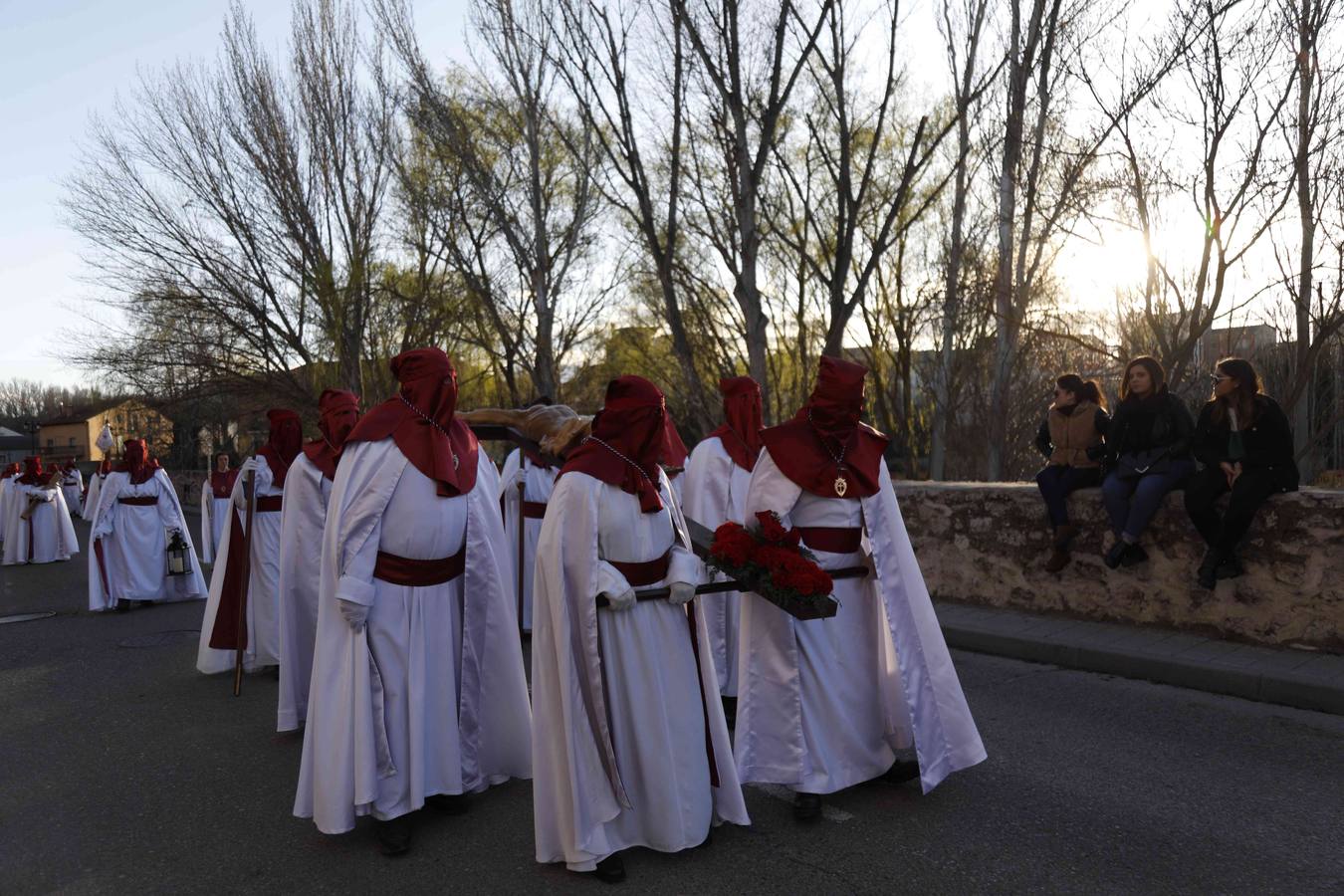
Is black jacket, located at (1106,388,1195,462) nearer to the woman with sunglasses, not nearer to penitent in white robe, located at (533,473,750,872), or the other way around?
the woman with sunglasses

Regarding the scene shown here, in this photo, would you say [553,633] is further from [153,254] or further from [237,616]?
[153,254]

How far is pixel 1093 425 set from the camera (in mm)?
8789

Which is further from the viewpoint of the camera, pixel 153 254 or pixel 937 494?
pixel 153 254

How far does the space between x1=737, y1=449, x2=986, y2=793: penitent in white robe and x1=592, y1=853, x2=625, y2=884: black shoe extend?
34.4 inches

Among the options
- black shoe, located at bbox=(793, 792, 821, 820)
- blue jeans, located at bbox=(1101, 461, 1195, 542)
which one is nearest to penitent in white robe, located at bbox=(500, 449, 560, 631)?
blue jeans, located at bbox=(1101, 461, 1195, 542)

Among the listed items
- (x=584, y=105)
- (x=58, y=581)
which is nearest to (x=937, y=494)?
(x=584, y=105)

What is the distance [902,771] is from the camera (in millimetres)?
5188

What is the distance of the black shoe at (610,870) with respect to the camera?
426 centimetres

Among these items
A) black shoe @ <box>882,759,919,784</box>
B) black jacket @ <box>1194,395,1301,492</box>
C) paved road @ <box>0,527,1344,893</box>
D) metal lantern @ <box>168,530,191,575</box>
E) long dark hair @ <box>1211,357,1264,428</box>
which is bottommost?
paved road @ <box>0,527,1344,893</box>

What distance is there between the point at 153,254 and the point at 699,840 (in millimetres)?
28134

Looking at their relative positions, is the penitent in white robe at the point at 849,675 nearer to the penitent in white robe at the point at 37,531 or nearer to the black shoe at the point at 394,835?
the black shoe at the point at 394,835

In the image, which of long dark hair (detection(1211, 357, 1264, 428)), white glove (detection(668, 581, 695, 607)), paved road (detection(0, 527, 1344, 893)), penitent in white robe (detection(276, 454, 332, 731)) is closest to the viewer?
paved road (detection(0, 527, 1344, 893))

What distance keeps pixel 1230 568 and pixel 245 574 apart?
7.43 meters

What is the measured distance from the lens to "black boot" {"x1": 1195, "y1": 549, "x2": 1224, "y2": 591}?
24.7 feet
